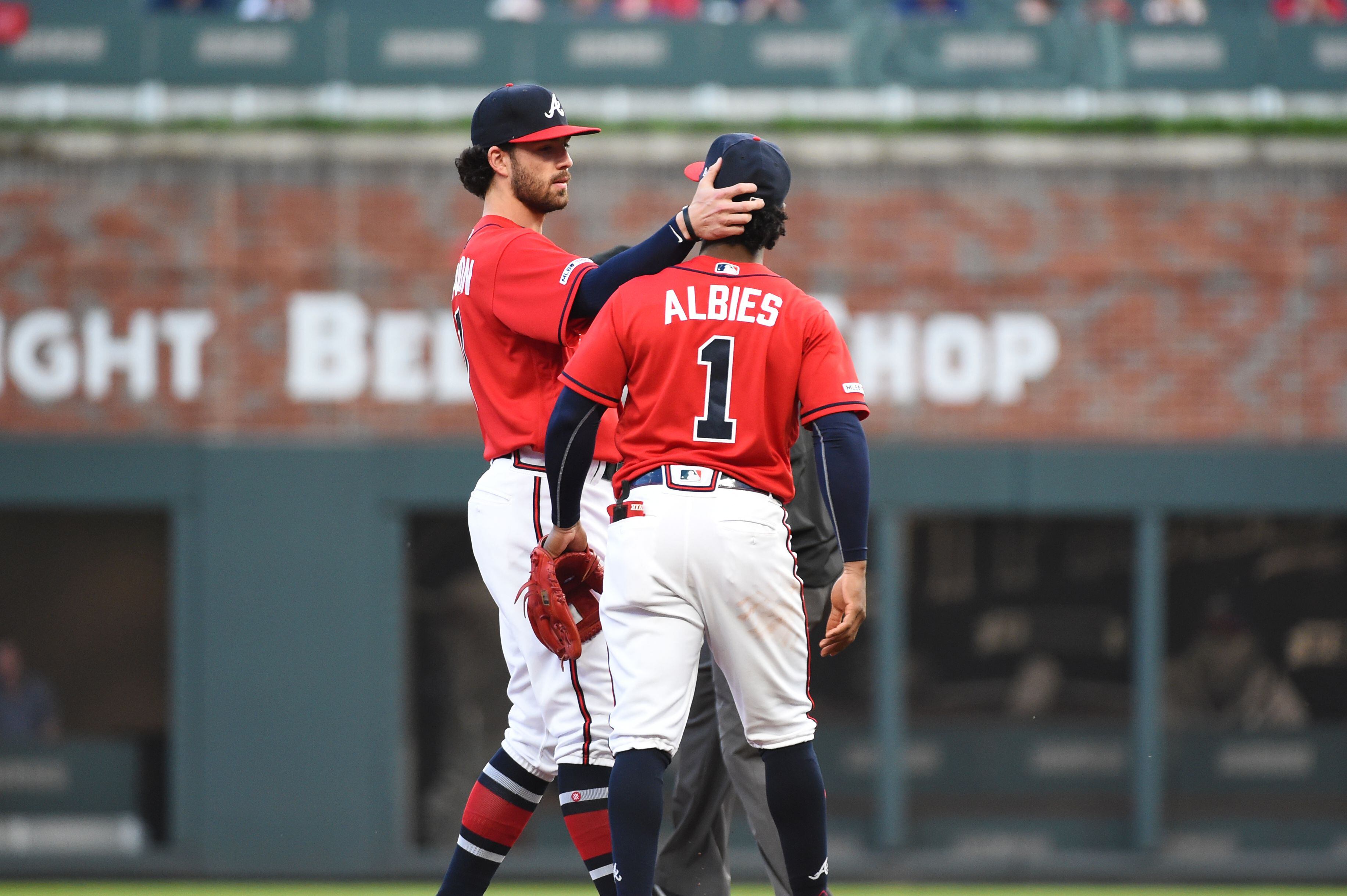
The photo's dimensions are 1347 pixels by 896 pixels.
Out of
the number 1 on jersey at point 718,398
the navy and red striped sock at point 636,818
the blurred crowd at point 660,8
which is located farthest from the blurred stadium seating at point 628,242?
the navy and red striped sock at point 636,818

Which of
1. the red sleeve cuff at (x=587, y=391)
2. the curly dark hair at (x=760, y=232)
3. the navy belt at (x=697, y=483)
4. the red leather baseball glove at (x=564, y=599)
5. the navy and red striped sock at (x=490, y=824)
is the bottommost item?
the navy and red striped sock at (x=490, y=824)

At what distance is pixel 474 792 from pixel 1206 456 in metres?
6.65

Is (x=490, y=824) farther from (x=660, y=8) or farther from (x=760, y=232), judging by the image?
(x=660, y=8)

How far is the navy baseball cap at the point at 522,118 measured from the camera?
14.4 feet

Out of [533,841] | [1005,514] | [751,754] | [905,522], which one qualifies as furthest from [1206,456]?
[751,754]

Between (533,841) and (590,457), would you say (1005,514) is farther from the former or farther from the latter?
(590,457)

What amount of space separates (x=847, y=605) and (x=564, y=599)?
2.46ft

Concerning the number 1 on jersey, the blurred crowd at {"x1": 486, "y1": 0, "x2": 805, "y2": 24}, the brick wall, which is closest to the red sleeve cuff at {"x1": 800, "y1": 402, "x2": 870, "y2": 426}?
the number 1 on jersey

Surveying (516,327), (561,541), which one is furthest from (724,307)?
(561,541)

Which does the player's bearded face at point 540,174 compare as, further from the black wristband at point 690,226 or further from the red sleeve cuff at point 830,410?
the red sleeve cuff at point 830,410

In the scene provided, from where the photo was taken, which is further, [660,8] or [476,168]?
[660,8]

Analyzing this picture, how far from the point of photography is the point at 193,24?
10.0 meters

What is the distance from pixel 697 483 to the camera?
3.96 meters

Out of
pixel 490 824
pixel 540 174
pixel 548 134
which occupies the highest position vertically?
pixel 548 134
